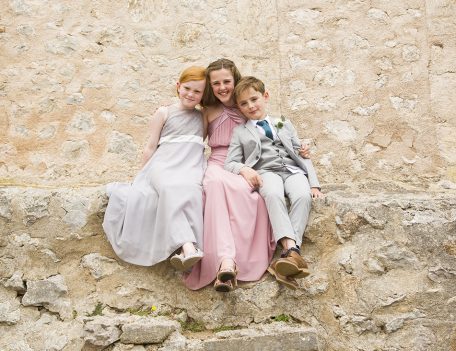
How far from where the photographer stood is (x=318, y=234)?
9.57ft

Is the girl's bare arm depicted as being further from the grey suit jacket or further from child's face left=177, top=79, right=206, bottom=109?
the grey suit jacket

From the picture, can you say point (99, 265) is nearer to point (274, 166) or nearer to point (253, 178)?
point (253, 178)

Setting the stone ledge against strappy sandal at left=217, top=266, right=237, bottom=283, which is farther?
the stone ledge

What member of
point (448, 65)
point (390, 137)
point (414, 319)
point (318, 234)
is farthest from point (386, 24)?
point (414, 319)

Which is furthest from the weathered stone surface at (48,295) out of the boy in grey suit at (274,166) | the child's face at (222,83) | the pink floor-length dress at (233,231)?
the child's face at (222,83)

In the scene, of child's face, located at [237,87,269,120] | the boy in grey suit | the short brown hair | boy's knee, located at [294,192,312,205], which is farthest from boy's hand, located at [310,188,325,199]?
the short brown hair

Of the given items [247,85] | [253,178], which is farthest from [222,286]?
[247,85]

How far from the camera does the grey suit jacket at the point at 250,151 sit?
3.11m

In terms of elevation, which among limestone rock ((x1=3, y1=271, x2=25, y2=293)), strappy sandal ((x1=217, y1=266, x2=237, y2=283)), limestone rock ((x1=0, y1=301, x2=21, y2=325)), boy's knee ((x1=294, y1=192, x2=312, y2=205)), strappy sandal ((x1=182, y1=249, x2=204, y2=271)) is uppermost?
boy's knee ((x1=294, y1=192, x2=312, y2=205))

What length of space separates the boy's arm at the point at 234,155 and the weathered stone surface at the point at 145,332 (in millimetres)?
1002

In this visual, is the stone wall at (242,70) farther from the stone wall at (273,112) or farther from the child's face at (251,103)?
the child's face at (251,103)

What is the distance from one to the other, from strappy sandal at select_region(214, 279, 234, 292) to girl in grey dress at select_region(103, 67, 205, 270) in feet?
0.52

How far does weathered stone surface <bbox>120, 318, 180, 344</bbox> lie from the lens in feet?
8.43

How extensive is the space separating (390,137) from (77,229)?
2.43 meters
